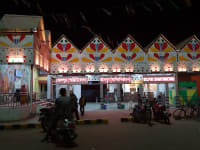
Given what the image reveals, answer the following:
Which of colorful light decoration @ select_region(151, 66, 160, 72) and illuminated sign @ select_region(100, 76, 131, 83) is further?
colorful light decoration @ select_region(151, 66, 160, 72)

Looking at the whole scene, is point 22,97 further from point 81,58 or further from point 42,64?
point 81,58

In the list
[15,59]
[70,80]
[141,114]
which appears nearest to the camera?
[141,114]

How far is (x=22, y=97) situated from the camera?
10.8m

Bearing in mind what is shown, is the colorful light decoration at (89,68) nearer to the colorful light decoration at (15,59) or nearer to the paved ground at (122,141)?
the colorful light decoration at (15,59)

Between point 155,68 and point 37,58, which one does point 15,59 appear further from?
point 155,68

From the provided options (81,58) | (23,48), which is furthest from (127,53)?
(23,48)

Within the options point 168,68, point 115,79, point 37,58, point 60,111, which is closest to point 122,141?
point 60,111

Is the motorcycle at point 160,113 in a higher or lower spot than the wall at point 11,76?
lower

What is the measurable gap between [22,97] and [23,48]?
2.87 metres

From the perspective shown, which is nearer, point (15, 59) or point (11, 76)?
point (15, 59)

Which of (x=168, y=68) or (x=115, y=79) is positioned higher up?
(x=168, y=68)

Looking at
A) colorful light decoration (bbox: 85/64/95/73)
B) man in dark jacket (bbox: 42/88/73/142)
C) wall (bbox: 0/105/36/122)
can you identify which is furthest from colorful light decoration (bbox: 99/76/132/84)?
man in dark jacket (bbox: 42/88/73/142)

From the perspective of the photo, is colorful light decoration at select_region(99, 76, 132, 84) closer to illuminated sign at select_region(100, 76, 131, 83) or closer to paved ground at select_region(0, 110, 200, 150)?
illuminated sign at select_region(100, 76, 131, 83)

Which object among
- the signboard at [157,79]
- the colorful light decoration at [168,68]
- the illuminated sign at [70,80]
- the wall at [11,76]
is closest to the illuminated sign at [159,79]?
the signboard at [157,79]
